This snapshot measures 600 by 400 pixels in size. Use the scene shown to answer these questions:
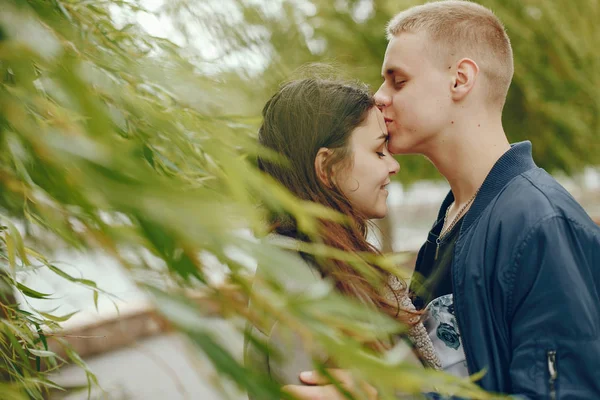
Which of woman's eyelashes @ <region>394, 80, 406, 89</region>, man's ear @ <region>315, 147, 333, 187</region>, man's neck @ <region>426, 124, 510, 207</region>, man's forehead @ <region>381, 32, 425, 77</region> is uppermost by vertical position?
man's forehead @ <region>381, 32, 425, 77</region>

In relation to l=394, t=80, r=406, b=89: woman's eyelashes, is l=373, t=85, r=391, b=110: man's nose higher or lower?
lower

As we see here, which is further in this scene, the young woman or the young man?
the young woman

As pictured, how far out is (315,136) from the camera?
1511 millimetres

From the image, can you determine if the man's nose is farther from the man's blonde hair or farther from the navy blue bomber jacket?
the navy blue bomber jacket

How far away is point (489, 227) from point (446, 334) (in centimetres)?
27

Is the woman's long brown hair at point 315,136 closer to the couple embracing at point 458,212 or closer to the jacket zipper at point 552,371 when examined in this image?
the couple embracing at point 458,212

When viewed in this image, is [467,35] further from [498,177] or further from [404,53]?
[498,177]

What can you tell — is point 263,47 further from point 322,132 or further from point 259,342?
point 259,342

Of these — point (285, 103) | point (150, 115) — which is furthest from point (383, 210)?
point (150, 115)

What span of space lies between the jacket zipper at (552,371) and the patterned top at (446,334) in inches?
9.3

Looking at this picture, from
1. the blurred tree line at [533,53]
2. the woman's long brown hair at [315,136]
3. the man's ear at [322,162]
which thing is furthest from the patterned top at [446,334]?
the blurred tree line at [533,53]

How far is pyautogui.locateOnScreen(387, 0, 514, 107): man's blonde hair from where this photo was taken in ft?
5.62

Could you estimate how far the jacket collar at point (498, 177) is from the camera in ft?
4.96

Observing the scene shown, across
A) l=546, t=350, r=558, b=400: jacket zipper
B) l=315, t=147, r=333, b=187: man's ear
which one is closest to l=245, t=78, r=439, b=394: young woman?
l=315, t=147, r=333, b=187: man's ear
